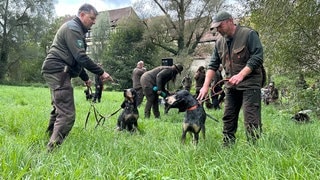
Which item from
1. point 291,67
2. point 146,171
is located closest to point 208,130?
point 146,171

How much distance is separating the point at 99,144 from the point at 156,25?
34657 mm

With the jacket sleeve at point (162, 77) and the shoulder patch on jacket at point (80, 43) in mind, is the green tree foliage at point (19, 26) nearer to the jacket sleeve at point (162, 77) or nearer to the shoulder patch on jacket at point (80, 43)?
the jacket sleeve at point (162, 77)

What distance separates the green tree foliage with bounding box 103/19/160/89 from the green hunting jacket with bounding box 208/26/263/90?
115ft

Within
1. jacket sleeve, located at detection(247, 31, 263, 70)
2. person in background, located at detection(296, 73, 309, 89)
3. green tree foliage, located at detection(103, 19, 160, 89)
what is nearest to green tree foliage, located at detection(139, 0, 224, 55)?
green tree foliage, located at detection(103, 19, 160, 89)

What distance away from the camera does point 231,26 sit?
16.2 feet

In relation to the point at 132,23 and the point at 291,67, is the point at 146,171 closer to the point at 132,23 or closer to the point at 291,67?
the point at 291,67

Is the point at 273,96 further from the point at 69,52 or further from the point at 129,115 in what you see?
the point at 69,52

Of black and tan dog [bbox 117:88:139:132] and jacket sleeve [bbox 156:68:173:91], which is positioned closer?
black and tan dog [bbox 117:88:139:132]

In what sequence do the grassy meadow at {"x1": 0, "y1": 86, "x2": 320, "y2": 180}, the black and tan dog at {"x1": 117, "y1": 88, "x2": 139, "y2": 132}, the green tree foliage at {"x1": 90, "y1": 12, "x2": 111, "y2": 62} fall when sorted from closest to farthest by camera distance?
the grassy meadow at {"x1": 0, "y1": 86, "x2": 320, "y2": 180}, the black and tan dog at {"x1": 117, "y1": 88, "x2": 139, "y2": 132}, the green tree foliage at {"x1": 90, "y1": 12, "x2": 111, "y2": 62}

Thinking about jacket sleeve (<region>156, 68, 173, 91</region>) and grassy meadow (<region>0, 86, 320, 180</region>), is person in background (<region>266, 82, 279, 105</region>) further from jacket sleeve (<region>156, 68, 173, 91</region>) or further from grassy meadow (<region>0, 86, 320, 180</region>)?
grassy meadow (<region>0, 86, 320, 180</region>)

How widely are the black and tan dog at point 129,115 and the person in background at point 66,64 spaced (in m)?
1.89

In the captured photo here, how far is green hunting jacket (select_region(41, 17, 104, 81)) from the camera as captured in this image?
191 inches

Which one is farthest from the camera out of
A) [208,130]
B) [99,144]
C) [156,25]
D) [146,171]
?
[156,25]

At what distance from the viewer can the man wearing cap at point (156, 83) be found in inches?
364
